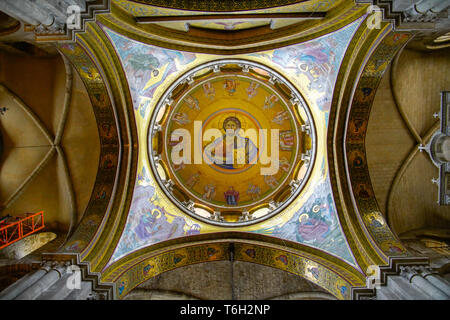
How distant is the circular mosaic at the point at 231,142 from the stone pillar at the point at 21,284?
17.5 feet

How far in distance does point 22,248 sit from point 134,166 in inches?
189

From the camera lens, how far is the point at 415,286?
6.53 meters

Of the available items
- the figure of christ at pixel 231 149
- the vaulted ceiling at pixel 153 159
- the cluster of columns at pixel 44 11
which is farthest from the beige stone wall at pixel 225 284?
the cluster of columns at pixel 44 11

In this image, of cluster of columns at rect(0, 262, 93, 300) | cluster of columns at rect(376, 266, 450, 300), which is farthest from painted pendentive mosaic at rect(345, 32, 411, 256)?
cluster of columns at rect(0, 262, 93, 300)

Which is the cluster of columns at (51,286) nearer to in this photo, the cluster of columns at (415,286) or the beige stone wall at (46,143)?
the beige stone wall at (46,143)

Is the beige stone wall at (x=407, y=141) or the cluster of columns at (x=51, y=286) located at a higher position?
the beige stone wall at (x=407, y=141)

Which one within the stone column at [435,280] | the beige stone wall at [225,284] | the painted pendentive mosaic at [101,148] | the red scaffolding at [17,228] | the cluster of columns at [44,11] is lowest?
the beige stone wall at [225,284]

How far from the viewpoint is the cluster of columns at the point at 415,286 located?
19.7 feet

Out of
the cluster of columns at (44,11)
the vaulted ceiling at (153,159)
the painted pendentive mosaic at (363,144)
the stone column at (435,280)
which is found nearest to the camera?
the cluster of columns at (44,11)

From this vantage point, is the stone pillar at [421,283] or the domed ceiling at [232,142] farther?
the domed ceiling at [232,142]

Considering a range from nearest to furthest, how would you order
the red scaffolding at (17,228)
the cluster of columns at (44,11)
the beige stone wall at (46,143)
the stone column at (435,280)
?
the cluster of columns at (44,11) < the stone column at (435,280) < the red scaffolding at (17,228) < the beige stone wall at (46,143)

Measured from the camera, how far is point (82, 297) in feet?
22.5

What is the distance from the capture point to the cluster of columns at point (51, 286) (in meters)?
5.84

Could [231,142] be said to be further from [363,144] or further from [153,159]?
[363,144]
